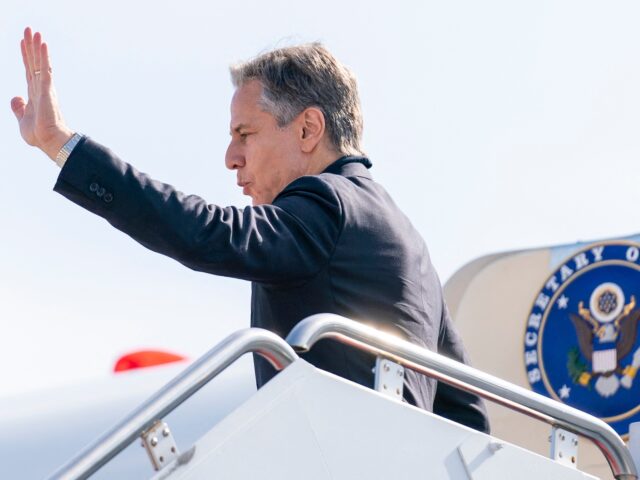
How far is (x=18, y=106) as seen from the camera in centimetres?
Result: 336

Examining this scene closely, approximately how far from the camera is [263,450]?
2.77m

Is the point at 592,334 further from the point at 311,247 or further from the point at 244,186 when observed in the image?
the point at 311,247

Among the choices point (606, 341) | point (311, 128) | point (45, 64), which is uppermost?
point (45, 64)

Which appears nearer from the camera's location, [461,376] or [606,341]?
[461,376]

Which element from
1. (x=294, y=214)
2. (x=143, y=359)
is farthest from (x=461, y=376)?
(x=143, y=359)

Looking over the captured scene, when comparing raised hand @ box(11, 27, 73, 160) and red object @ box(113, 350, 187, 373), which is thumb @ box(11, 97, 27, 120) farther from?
red object @ box(113, 350, 187, 373)

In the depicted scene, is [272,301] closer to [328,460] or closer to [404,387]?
[404,387]

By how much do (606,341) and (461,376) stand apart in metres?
7.23

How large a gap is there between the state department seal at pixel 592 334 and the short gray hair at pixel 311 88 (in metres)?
6.38

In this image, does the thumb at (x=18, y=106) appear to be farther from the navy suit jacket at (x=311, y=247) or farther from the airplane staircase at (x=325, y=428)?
the airplane staircase at (x=325, y=428)

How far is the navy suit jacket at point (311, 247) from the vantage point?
3.13m

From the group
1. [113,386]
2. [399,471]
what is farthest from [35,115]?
[113,386]

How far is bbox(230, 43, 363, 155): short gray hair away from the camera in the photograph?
3977 mm

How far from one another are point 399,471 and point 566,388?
25.0 ft
